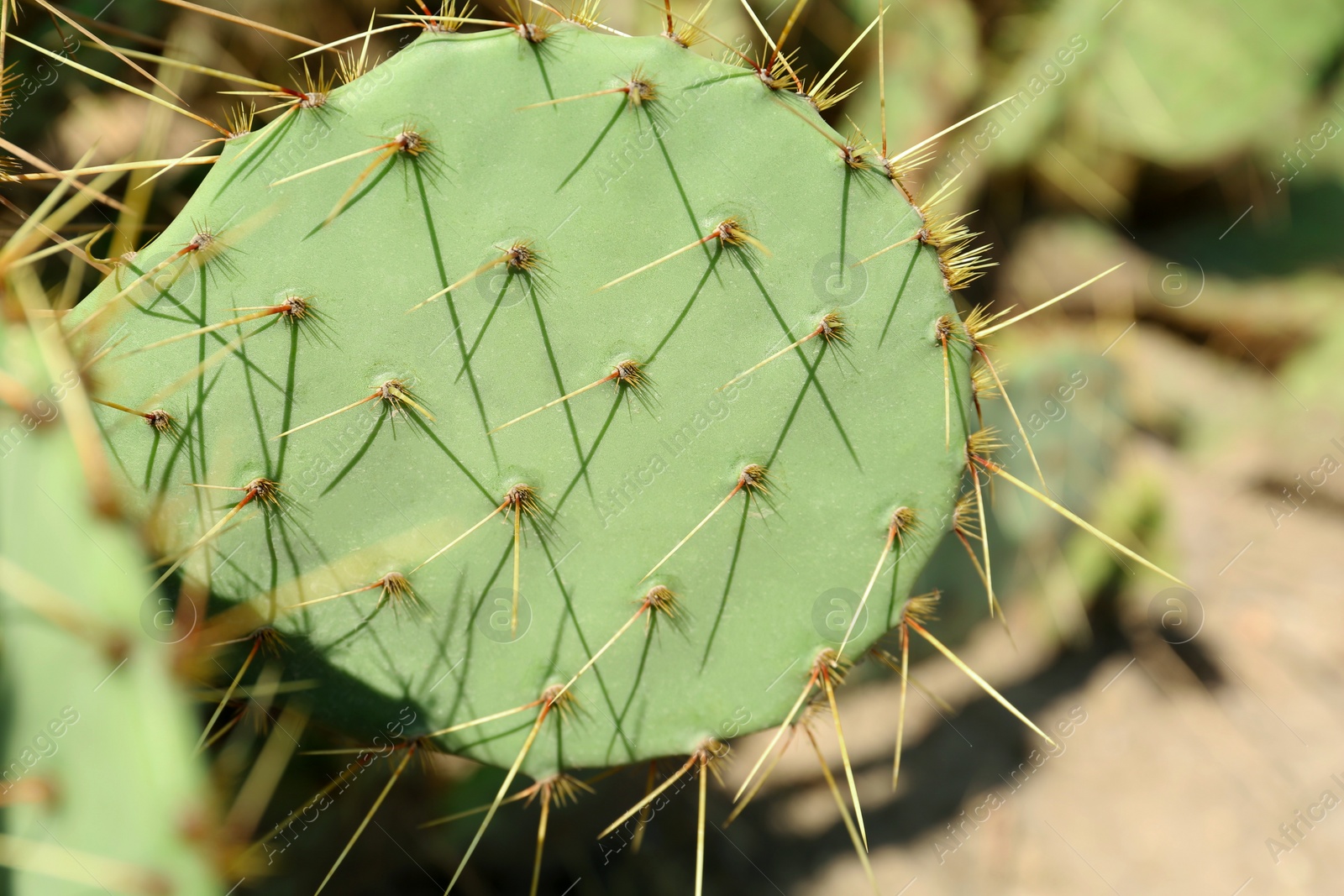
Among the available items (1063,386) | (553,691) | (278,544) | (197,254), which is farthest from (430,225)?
(1063,386)

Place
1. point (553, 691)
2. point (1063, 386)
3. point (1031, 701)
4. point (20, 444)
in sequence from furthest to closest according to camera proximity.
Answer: point (1031, 701) → point (1063, 386) → point (553, 691) → point (20, 444)

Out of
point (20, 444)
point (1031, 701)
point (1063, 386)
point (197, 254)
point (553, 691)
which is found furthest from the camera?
point (1031, 701)

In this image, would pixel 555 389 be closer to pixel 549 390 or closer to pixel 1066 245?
pixel 549 390

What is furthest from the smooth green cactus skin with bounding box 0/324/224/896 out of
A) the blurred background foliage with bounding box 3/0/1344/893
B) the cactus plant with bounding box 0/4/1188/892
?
the blurred background foliage with bounding box 3/0/1344/893

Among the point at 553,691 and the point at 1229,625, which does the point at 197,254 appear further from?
the point at 1229,625

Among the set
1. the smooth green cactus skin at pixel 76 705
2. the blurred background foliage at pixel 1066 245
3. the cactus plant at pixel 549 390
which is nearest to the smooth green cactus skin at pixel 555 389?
the cactus plant at pixel 549 390

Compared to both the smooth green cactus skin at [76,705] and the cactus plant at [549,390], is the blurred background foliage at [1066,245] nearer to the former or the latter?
the cactus plant at [549,390]
